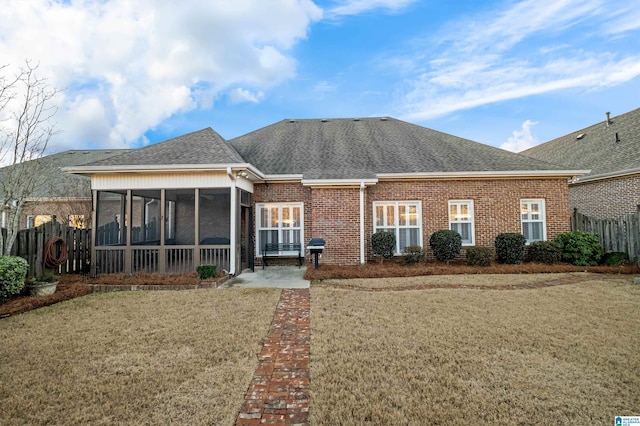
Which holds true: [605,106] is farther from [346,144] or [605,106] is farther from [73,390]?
[73,390]

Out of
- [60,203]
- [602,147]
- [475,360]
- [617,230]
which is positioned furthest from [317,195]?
[602,147]

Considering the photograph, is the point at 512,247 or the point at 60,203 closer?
the point at 512,247

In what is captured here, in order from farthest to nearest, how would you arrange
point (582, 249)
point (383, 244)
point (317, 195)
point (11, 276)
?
point (317, 195) → point (383, 244) → point (582, 249) → point (11, 276)

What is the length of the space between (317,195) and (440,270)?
4876 mm

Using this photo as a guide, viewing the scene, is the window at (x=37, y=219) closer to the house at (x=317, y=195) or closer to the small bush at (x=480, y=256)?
the house at (x=317, y=195)

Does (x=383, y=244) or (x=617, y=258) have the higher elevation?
(x=383, y=244)

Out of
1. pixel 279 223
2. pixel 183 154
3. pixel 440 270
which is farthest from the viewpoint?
pixel 279 223

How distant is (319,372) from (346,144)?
38.3 feet

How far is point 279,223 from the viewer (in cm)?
1154

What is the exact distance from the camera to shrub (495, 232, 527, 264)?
1029 cm

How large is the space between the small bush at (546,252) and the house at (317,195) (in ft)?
3.29

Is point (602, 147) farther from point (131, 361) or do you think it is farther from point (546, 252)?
point (131, 361)

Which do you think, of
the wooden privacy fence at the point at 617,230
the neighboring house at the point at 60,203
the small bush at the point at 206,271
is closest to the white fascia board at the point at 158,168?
the small bush at the point at 206,271

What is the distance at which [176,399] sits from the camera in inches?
116
